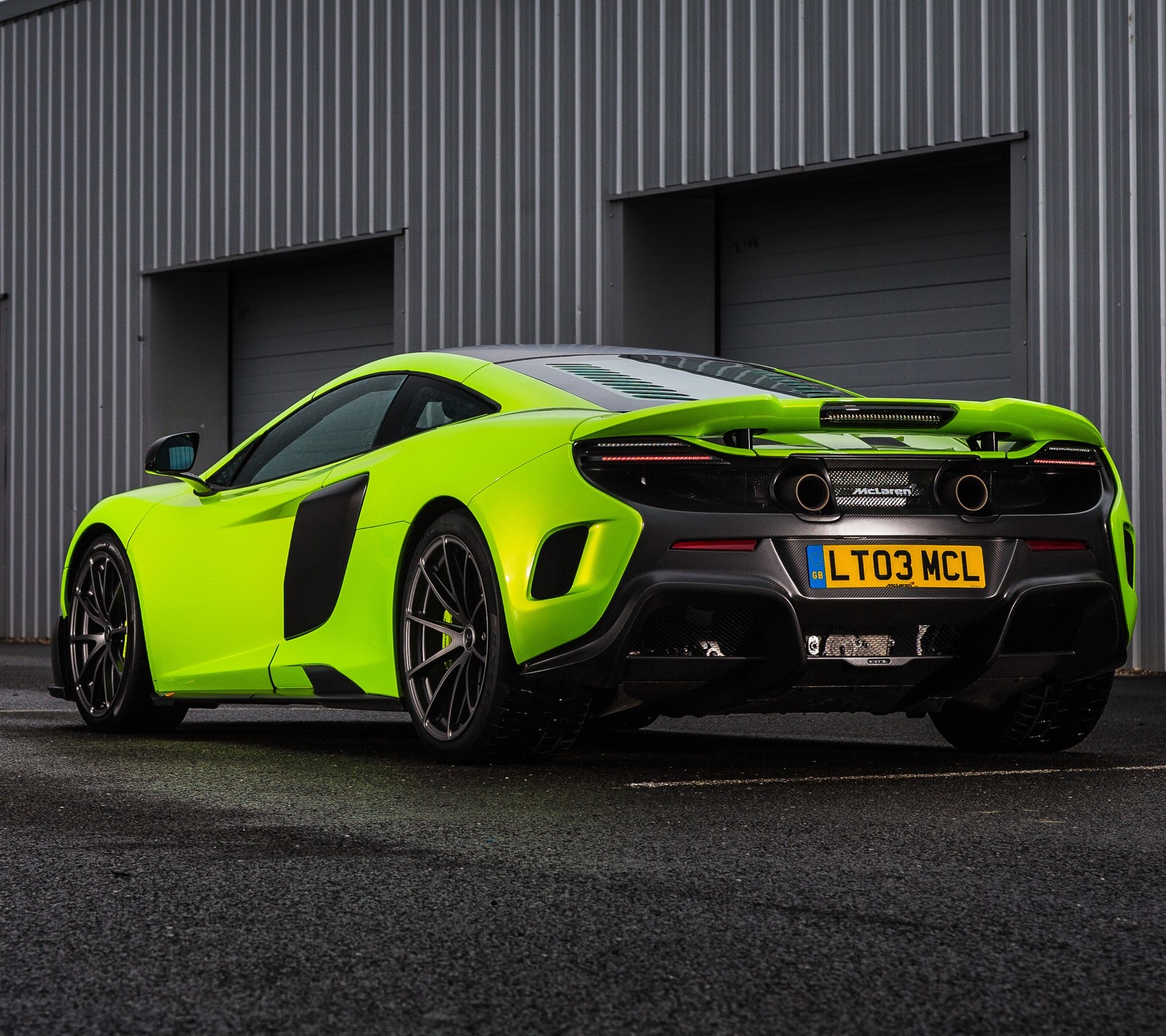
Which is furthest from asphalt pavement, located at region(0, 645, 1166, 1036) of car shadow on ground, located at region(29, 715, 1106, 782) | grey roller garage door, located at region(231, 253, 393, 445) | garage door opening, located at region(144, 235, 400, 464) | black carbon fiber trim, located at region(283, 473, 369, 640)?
garage door opening, located at region(144, 235, 400, 464)

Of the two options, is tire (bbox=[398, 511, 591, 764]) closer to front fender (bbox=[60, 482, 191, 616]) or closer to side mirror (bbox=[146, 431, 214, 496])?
side mirror (bbox=[146, 431, 214, 496])

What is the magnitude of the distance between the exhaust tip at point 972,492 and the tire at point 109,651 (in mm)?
3067

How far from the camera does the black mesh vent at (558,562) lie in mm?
4684

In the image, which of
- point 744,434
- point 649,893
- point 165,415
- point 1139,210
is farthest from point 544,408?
point 165,415

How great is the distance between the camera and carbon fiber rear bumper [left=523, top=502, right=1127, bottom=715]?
465cm

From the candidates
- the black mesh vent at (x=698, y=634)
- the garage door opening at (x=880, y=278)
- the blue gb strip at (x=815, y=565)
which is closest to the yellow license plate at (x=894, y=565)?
the blue gb strip at (x=815, y=565)

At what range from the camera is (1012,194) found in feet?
38.4

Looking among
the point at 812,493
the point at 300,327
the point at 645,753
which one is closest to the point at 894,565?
the point at 812,493

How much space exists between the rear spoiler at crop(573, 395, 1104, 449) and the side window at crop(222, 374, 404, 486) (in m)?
1.31

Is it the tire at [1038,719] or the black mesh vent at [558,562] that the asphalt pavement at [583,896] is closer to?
the tire at [1038,719]

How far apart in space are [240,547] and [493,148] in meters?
9.12

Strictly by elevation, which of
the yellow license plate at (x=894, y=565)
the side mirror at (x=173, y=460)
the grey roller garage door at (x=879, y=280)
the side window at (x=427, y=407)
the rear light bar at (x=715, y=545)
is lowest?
the yellow license plate at (x=894, y=565)

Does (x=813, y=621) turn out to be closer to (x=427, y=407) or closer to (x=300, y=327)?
(x=427, y=407)

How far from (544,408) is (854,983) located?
2681 mm
